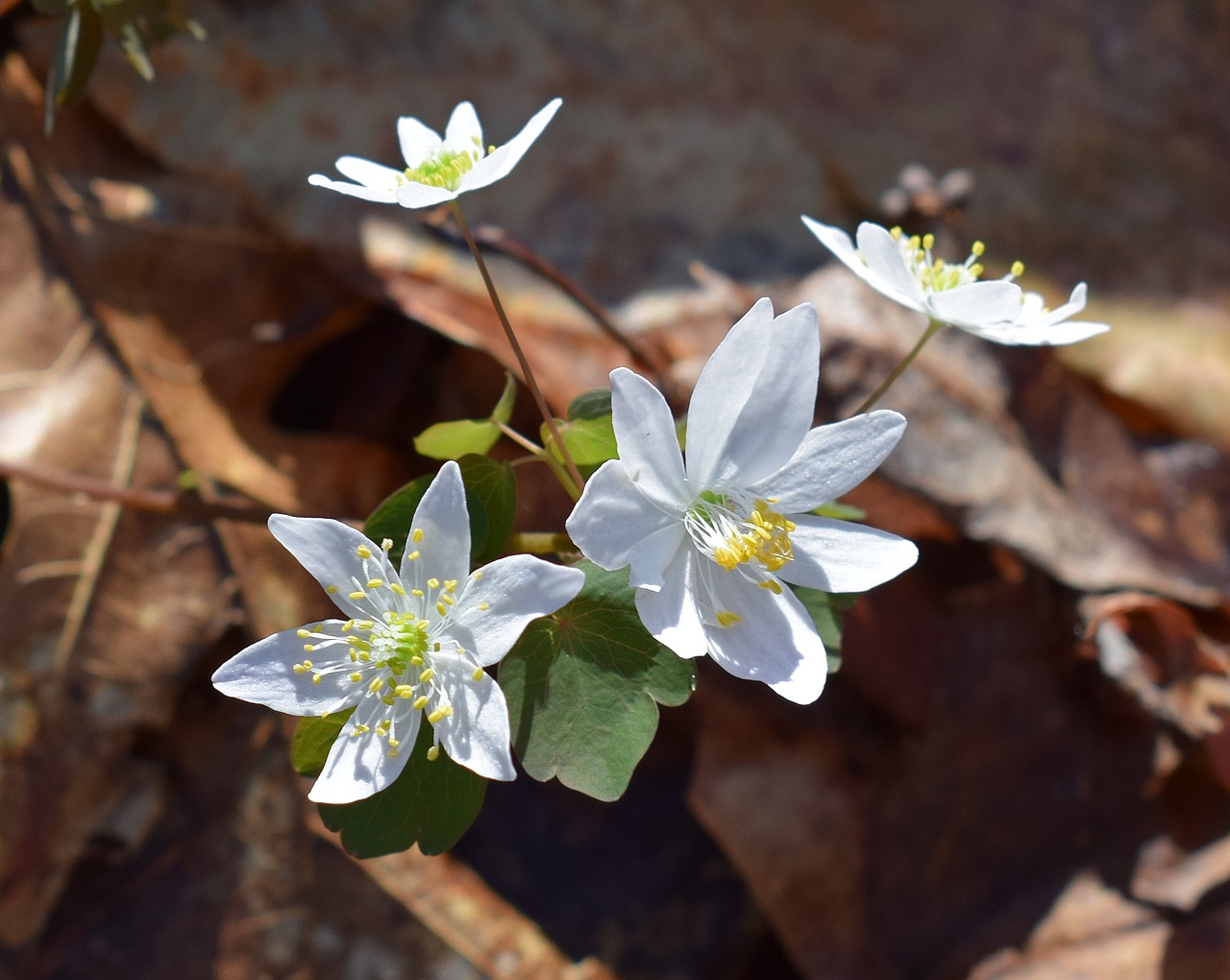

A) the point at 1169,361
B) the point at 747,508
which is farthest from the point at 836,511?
the point at 1169,361

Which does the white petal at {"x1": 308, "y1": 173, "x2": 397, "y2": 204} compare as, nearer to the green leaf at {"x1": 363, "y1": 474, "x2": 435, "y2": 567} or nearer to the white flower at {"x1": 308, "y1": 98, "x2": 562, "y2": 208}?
the white flower at {"x1": 308, "y1": 98, "x2": 562, "y2": 208}

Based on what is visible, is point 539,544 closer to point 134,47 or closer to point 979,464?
point 134,47

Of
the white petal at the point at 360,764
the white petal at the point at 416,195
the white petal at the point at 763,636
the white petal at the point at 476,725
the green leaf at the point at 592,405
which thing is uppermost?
the white petal at the point at 416,195

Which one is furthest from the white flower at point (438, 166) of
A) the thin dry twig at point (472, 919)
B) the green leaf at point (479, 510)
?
the thin dry twig at point (472, 919)

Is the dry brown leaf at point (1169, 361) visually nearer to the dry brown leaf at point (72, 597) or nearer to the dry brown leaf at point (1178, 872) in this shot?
the dry brown leaf at point (1178, 872)

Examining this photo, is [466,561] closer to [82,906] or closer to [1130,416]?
[82,906]

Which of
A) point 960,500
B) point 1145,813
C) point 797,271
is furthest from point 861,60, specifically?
point 1145,813

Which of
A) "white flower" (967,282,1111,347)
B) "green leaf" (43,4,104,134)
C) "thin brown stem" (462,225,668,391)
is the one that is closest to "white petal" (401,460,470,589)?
"white flower" (967,282,1111,347)
